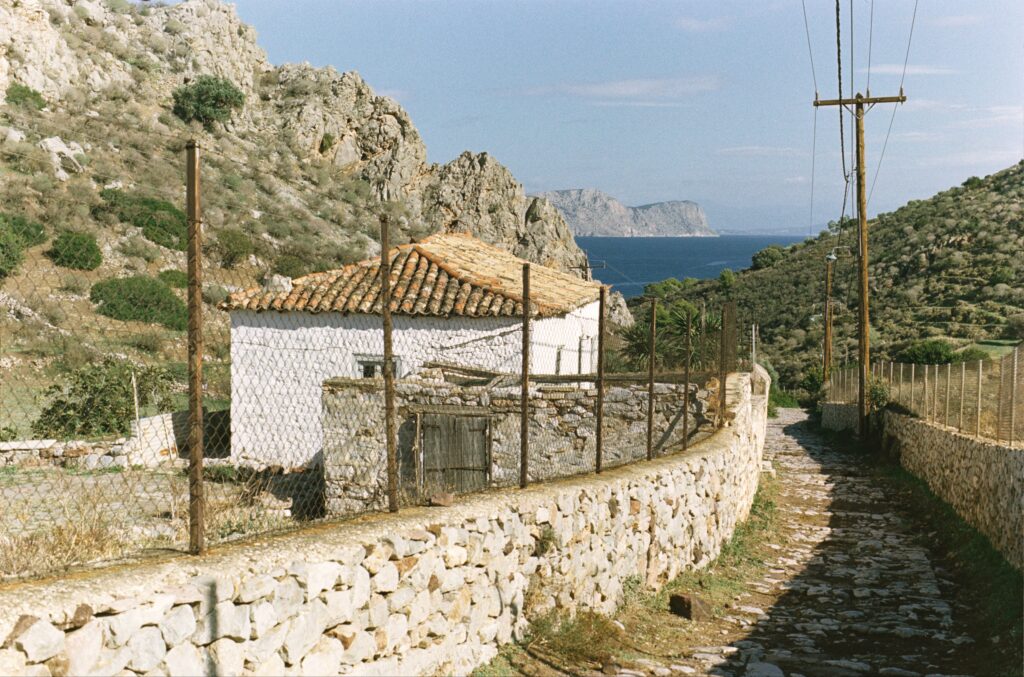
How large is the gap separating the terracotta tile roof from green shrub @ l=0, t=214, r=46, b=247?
43.8 ft

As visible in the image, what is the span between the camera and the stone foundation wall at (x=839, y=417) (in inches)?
1148

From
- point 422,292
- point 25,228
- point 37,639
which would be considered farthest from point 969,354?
point 37,639

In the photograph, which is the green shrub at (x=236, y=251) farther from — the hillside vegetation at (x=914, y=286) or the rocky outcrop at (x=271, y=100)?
the rocky outcrop at (x=271, y=100)

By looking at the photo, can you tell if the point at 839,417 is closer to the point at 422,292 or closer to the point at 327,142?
the point at 422,292

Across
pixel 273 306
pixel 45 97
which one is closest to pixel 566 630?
pixel 273 306

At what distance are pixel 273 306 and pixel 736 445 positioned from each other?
10.4 meters

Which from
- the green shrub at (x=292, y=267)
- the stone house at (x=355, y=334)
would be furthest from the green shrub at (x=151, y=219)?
the green shrub at (x=292, y=267)

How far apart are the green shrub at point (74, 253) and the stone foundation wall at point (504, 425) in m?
9.23

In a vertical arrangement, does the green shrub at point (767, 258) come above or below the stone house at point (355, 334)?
above

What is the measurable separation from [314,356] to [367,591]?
46.8 feet

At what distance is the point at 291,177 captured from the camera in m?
49.9

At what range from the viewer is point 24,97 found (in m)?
43.3

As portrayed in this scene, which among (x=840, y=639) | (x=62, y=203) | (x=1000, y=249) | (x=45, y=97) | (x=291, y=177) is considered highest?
(x=45, y=97)

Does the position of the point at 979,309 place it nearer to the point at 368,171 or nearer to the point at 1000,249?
the point at 1000,249
